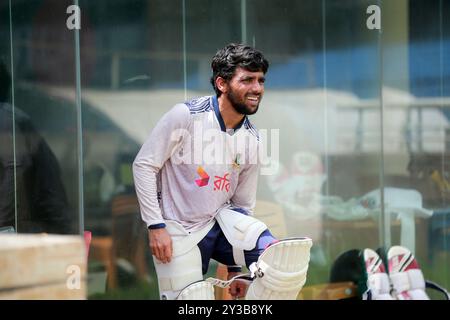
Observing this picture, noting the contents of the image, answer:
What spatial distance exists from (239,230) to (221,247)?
0.53 ft

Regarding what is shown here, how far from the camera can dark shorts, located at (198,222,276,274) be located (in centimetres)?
465

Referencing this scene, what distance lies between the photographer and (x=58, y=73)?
213 inches

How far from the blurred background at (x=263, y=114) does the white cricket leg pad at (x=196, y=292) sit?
1084 millimetres

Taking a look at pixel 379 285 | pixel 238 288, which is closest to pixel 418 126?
pixel 379 285

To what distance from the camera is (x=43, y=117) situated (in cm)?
539

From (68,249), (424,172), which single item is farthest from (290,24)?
(68,249)

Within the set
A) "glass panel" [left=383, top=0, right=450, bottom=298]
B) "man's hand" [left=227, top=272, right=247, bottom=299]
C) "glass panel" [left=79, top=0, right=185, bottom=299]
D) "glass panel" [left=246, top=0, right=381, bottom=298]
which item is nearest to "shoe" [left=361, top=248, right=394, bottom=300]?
"glass panel" [left=246, top=0, right=381, bottom=298]

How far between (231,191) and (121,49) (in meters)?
1.25

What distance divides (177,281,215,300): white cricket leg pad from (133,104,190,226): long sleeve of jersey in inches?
12.6
